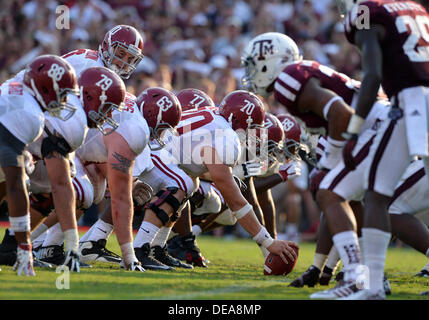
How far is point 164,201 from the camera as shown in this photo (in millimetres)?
6109

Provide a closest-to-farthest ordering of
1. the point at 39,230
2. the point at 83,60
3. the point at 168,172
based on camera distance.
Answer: the point at 39,230 < the point at 83,60 < the point at 168,172

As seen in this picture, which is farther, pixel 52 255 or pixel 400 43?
pixel 52 255

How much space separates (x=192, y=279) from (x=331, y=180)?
1.30 m

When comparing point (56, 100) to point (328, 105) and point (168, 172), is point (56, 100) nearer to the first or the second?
point (328, 105)

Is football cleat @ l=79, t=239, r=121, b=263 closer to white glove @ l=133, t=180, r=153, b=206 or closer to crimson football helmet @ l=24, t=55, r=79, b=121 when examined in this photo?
white glove @ l=133, t=180, r=153, b=206

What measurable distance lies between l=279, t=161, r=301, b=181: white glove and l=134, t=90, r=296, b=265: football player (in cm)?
136

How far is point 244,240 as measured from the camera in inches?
475

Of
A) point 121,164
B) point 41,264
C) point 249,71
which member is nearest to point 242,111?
point 249,71

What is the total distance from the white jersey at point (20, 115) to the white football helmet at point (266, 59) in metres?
1.52

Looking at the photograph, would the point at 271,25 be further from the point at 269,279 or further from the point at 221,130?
the point at 269,279

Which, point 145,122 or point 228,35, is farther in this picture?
point 228,35

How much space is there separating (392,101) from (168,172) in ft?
8.62
